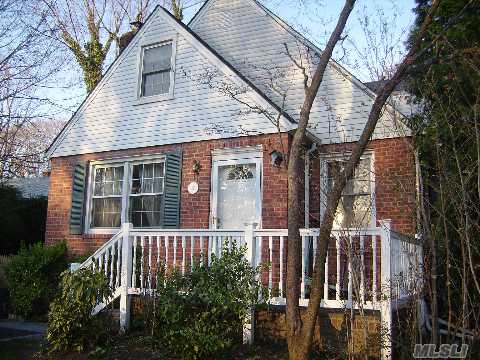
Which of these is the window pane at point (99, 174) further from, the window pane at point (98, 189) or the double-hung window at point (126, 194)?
the window pane at point (98, 189)

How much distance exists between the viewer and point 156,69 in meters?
10.9

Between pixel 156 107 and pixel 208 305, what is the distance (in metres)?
5.89

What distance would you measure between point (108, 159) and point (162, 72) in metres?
2.37

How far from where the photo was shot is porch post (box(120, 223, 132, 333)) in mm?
7102

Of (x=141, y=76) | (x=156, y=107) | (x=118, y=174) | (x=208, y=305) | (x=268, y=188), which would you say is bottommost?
(x=208, y=305)

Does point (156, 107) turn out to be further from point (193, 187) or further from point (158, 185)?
point (193, 187)

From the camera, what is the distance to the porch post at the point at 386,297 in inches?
207

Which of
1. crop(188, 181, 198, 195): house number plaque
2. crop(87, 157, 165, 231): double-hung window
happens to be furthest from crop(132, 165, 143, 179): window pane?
crop(188, 181, 198, 195): house number plaque

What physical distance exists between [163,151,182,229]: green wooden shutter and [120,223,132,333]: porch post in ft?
7.96

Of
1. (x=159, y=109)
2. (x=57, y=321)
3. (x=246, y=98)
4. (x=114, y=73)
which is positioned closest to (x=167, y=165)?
(x=159, y=109)

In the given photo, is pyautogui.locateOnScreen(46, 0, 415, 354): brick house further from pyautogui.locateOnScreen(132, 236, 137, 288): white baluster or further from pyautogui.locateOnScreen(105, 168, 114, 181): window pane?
pyautogui.locateOnScreen(132, 236, 137, 288): white baluster

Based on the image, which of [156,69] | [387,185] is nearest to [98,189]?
[156,69]

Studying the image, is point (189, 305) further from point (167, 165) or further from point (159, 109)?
point (159, 109)

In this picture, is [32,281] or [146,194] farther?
[146,194]
